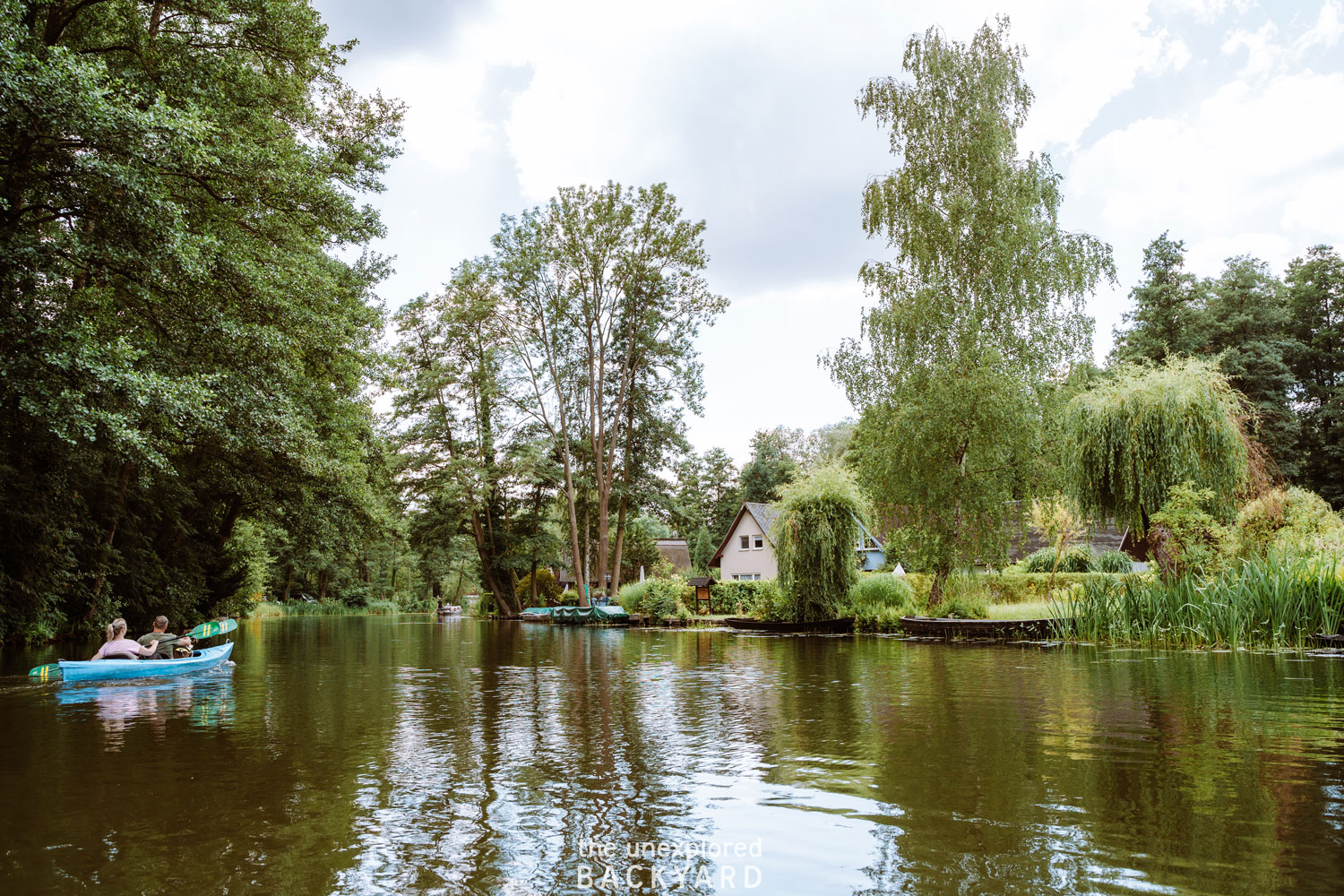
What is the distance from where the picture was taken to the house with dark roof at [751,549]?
171ft

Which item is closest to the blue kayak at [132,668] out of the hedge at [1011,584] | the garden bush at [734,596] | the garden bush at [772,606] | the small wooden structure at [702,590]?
Answer: the garden bush at [772,606]

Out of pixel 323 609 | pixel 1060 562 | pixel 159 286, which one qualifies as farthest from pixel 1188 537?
pixel 323 609

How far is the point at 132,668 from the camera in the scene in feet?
45.0

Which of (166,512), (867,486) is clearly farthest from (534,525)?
(867,486)

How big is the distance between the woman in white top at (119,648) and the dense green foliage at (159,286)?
124 inches

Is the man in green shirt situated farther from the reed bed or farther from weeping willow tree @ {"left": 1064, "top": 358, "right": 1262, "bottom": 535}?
weeping willow tree @ {"left": 1064, "top": 358, "right": 1262, "bottom": 535}

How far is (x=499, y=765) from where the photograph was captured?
6824 mm

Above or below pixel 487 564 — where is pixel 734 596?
below

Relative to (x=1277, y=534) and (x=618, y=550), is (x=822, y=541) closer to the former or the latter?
(x=1277, y=534)

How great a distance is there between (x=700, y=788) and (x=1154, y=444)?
54.7 ft

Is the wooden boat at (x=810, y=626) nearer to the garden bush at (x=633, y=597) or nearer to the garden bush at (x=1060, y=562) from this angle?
the garden bush at (x=1060, y=562)

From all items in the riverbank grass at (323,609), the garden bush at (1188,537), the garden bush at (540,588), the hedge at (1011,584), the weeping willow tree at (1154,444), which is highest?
the weeping willow tree at (1154,444)

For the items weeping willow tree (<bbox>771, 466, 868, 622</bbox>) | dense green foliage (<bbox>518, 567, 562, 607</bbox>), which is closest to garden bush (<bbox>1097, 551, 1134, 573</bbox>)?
weeping willow tree (<bbox>771, 466, 868, 622</bbox>)

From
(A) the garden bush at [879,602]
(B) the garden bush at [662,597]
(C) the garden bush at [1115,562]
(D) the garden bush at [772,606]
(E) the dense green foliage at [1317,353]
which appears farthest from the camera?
(E) the dense green foliage at [1317,353]
